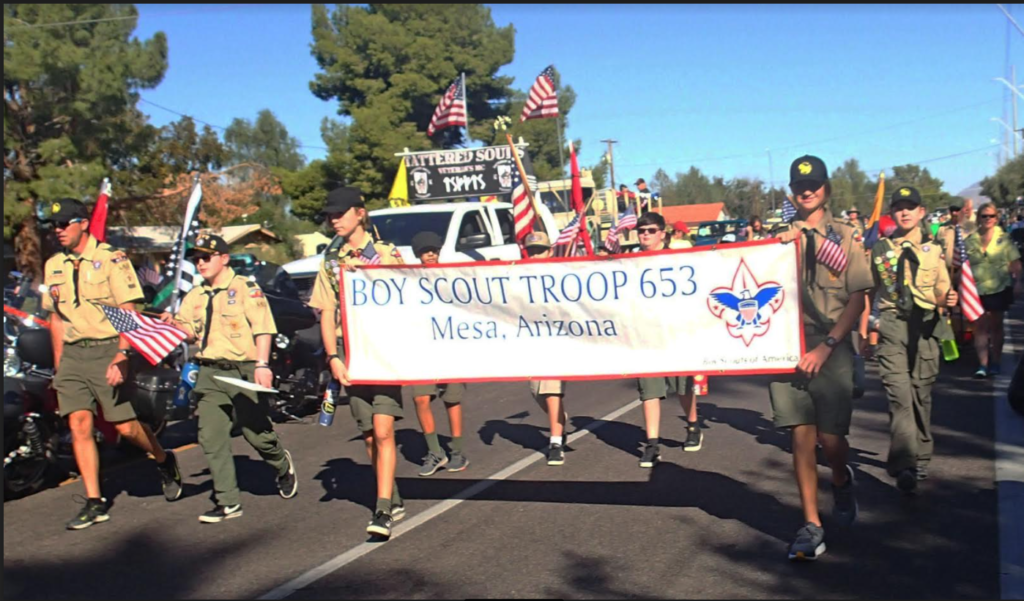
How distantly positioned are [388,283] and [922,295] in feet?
12.1

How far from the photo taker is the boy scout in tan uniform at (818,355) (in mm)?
5449

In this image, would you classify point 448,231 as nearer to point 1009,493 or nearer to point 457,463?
point 457,463

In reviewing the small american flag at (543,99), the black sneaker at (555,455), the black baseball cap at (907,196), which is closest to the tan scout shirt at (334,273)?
the black sneaker at (555,455)

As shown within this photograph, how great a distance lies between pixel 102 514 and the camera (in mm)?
6867

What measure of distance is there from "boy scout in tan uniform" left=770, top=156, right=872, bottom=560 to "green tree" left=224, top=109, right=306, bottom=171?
106 meters

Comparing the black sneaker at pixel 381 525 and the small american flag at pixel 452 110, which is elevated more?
the small american flag at pixel 452 110

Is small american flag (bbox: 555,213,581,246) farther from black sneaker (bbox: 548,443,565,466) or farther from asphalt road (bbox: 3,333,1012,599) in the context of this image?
black sneaker (bbox: 548,443,565,466)

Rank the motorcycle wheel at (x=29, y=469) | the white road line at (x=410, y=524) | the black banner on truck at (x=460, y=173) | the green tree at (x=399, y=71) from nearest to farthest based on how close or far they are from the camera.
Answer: the white road line at (x=410, y=524) < the motorcycle wheel at (x=29, y=469) < the black banner on truck at (x=460, y=173) < the green tree at (x=399, y=71)

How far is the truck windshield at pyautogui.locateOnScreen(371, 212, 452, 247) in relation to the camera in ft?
51.9

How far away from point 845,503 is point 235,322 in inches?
160

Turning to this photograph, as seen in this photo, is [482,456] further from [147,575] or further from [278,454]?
[147,575]

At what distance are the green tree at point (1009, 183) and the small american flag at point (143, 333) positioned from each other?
52.8m

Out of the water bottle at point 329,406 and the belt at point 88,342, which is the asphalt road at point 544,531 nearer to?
the water bottle at point 329,406

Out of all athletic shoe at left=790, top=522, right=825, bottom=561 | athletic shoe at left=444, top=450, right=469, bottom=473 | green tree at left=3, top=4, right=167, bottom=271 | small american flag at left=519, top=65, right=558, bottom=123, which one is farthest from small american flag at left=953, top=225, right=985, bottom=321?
green tree at left=3, top=4, right=167, bottom=271
